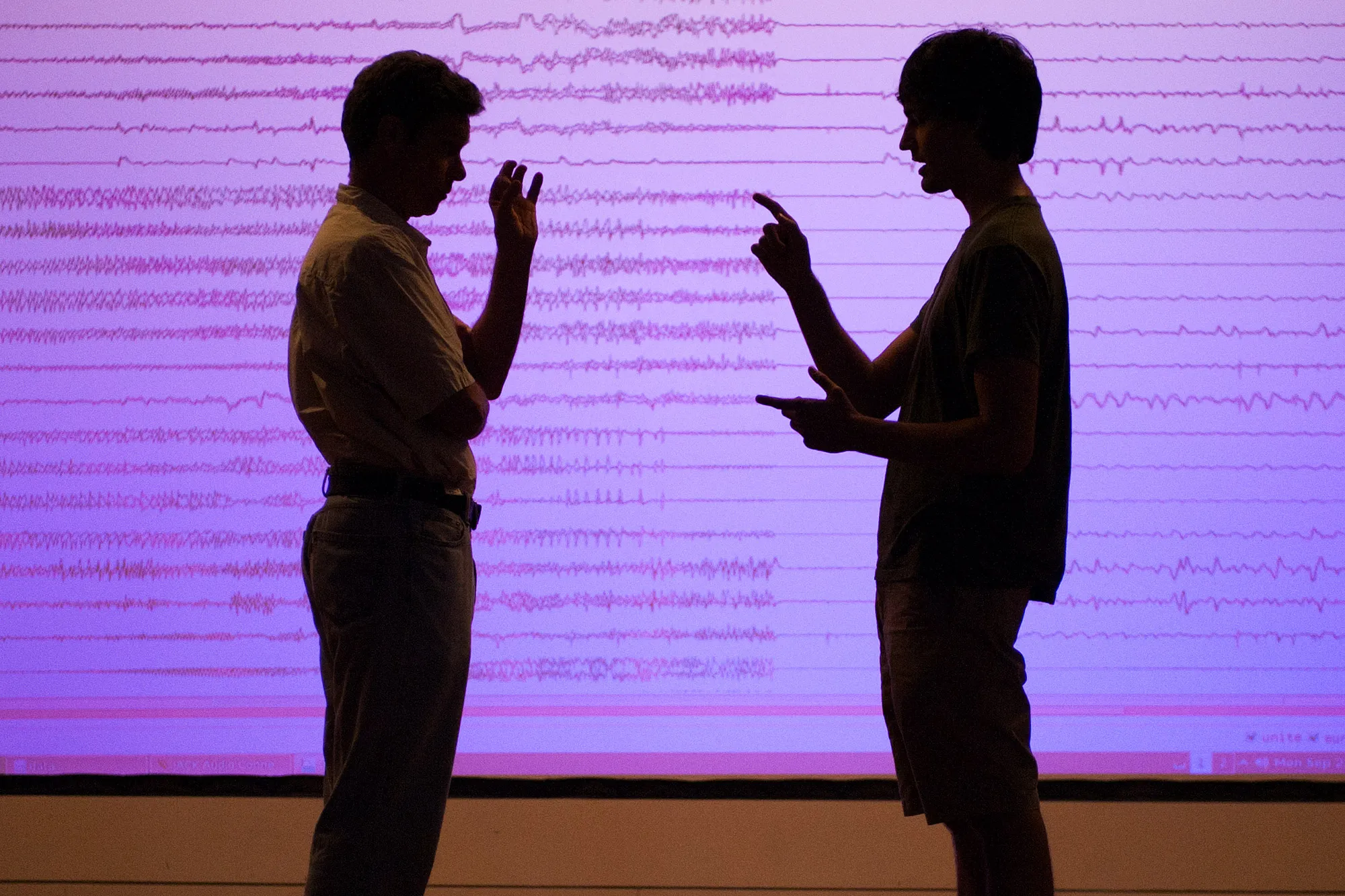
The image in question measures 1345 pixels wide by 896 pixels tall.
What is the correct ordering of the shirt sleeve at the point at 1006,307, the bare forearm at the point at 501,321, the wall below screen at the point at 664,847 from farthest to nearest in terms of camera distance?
1. the wall below screen at the point at 664,847
2. the bare forearm at the point at 501,321
3. the shirt sleeve at the point at 1006,307

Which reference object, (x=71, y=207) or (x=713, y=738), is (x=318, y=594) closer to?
(x=713, y=738)

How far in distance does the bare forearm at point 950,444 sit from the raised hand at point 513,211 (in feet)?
1.64

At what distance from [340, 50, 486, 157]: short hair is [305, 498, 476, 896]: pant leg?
439 millimetres

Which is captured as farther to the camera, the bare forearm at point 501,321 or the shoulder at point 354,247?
the bare forearm at point 501,321

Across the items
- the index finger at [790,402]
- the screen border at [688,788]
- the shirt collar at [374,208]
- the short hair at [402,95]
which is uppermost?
the short hair at [402,95]

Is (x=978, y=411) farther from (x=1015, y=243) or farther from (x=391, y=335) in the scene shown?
(x=391, y=335)

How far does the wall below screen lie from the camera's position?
6.03ft

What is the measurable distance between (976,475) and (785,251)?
41 cm

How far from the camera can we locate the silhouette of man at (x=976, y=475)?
1.05 m

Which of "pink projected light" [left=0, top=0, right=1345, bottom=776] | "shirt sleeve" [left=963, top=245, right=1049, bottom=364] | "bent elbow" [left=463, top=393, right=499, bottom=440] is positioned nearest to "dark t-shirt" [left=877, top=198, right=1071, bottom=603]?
"shirt sleeve" [left=963, top=245, right=1049, bottom=364]

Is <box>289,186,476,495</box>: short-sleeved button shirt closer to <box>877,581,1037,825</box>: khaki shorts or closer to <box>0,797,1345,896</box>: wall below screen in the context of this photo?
<box>877,581,1037,825</box>: khaki shorts

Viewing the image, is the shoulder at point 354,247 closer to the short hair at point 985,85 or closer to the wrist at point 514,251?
the wrist at point 514,251

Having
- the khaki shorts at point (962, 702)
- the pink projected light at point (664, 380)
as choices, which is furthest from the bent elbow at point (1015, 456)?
the pink projected light at point (664, 380)

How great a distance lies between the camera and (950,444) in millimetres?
1053
